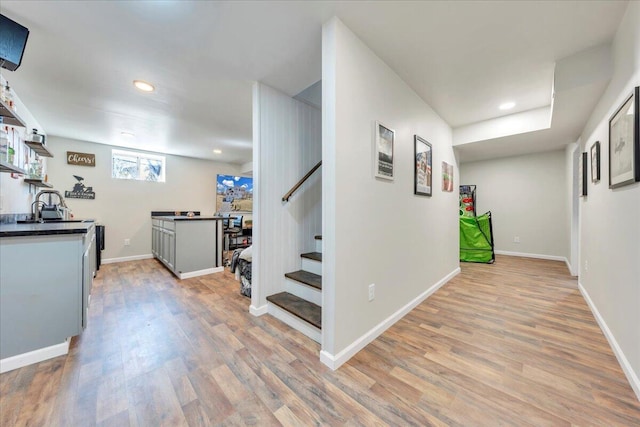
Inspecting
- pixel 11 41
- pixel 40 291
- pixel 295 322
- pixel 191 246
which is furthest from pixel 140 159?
pixel 295 322

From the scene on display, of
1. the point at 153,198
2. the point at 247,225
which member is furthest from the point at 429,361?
the point at 153,198

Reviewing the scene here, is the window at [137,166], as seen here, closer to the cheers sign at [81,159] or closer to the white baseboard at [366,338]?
the cheers sign at [81,159]

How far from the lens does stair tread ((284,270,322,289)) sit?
2.21 m

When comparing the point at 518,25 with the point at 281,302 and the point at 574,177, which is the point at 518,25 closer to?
the point at 281,302

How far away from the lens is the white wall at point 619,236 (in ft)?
4.54

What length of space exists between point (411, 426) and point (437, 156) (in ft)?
9.29

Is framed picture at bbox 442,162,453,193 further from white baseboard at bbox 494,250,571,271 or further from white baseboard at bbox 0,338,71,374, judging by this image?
white baseboard at bbox 0,338,71,374

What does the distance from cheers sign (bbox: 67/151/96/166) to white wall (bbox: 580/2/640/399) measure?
677cm

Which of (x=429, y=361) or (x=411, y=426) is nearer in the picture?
(x=411, y=426)

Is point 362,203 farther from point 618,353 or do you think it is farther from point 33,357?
point 33,357

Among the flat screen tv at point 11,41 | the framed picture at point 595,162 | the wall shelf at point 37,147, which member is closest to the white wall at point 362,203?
the framed picture at point 595,162

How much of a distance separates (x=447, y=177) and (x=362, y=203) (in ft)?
7.13

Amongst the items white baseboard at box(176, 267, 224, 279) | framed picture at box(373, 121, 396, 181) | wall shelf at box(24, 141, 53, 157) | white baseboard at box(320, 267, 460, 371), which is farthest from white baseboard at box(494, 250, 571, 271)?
wall shelf at box(24, 141, 53, 157)

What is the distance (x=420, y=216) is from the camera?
8.71 feet
